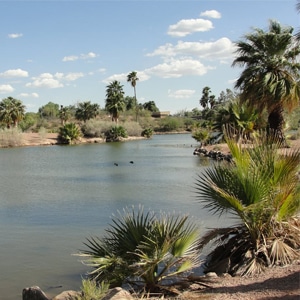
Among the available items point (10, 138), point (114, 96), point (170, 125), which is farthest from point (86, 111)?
point (170, 125)

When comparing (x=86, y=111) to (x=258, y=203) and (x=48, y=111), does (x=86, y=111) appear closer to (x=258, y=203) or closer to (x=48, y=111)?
(x=48, y=111)

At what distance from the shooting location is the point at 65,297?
6.91 meters

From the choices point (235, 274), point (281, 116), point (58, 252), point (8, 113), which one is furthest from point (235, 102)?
point (8, 113)

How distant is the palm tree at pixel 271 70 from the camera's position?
2500 cm

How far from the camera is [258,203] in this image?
23.7 feet

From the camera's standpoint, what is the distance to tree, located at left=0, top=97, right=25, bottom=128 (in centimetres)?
7481

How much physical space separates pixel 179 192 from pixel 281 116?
1053 cm

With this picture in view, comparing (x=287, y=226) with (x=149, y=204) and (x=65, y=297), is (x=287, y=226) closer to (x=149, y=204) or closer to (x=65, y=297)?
(x=65, y=297)

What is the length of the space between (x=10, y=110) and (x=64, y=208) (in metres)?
62.9

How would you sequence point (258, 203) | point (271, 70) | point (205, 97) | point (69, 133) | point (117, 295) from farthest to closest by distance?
point (205, 97)
point (69, 133)
point (271, 70)
point (258, 203)
point (117, 295)

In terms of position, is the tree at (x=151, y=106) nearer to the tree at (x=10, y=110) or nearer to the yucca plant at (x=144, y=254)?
the tree at (x=10, y=110)

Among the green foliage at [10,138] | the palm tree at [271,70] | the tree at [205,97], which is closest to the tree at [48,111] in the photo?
the tree at [205,97]

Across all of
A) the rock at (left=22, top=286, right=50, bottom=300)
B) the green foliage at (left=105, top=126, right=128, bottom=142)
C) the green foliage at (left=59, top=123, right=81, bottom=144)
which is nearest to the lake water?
the rock at (left=22, top=286, right=50, bottom=300)

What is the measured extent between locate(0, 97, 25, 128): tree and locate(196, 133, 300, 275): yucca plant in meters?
72.3
